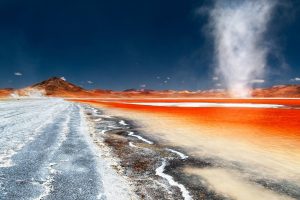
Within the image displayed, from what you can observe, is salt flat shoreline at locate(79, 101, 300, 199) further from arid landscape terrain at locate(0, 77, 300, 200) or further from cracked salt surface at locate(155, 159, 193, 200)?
cracked salt surface at locate(155, 159, 193, 200)

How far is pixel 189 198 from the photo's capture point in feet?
24.0

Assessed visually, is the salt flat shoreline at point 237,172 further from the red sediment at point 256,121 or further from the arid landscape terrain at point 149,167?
the red sediment at point 256,121

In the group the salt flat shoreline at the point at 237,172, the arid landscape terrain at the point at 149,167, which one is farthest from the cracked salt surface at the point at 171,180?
the salt flat shoreline at the point at 237,172

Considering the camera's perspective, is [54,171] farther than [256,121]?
No

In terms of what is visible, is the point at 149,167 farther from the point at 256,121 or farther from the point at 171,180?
the point at 256,121

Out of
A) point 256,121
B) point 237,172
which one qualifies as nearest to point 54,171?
point 237,172

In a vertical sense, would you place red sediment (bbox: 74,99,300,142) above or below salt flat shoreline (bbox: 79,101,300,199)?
above

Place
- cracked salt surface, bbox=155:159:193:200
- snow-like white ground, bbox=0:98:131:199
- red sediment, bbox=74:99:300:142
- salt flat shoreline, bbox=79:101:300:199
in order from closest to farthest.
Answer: snow-like white ground, bbox=0:98:131:199 < cracked salt surface, bbox=155:159:193:200 < salt flat shoreline, bbox=79:101:300:199 < red sediment, bbox=74:99:300:142

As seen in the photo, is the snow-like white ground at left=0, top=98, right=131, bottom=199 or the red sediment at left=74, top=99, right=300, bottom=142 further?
the red sediment at left=74, top=99, right=300, bottom=142

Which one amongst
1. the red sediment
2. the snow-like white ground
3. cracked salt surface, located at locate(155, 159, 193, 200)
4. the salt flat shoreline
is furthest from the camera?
the red sediment

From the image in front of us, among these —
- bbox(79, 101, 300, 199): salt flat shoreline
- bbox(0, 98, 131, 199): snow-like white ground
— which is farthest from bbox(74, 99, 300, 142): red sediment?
bbox(0, 98, 131, 199): snow-like white ground

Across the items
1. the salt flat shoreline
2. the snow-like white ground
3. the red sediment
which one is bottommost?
the salt flat shoreline

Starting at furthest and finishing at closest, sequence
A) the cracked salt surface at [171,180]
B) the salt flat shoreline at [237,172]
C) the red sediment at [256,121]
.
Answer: the red sediment at [256,121] → the salt flat shoreline at [237,172] → the cracked salt surface at [171,180]

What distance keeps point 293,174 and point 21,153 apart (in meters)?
8.86
